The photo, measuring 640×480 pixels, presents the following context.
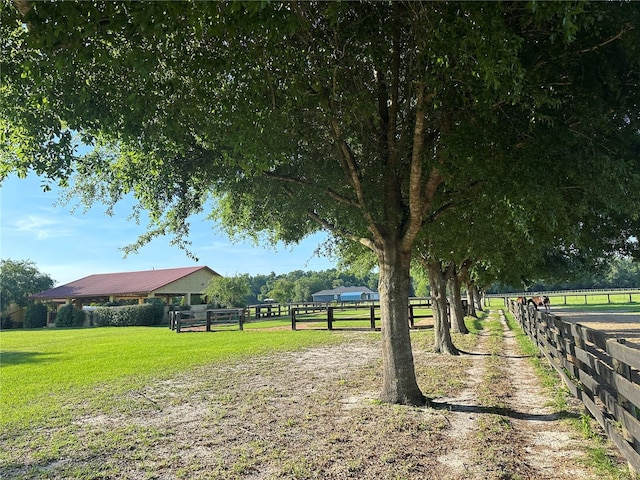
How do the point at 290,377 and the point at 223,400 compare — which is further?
the point at 290,377

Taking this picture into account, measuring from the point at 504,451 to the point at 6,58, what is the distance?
6877mm

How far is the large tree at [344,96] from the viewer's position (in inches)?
165

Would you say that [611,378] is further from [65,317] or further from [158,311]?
[65,317]

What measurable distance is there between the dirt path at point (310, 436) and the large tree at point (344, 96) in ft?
3.90

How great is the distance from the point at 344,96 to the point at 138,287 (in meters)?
37.2

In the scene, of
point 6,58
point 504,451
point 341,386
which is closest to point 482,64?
point 504,451

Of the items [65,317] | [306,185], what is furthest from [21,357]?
[65,317]

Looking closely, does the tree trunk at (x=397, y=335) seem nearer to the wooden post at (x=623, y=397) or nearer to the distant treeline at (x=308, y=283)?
the wooden post at (x=623, y=397)

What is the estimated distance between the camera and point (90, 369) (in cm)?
1086

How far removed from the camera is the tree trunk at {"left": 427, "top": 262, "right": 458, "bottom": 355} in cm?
1243

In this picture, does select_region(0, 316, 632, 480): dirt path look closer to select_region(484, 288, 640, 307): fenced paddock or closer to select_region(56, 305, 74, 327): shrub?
select_region(56, 305, 74, 327): shrub

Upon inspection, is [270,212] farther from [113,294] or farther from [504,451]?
[113,294]

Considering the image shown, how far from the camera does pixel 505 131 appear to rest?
5539 millimetres

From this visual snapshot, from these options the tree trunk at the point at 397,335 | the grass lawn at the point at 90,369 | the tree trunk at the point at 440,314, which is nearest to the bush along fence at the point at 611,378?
the tree trunk at the point at 397,335
